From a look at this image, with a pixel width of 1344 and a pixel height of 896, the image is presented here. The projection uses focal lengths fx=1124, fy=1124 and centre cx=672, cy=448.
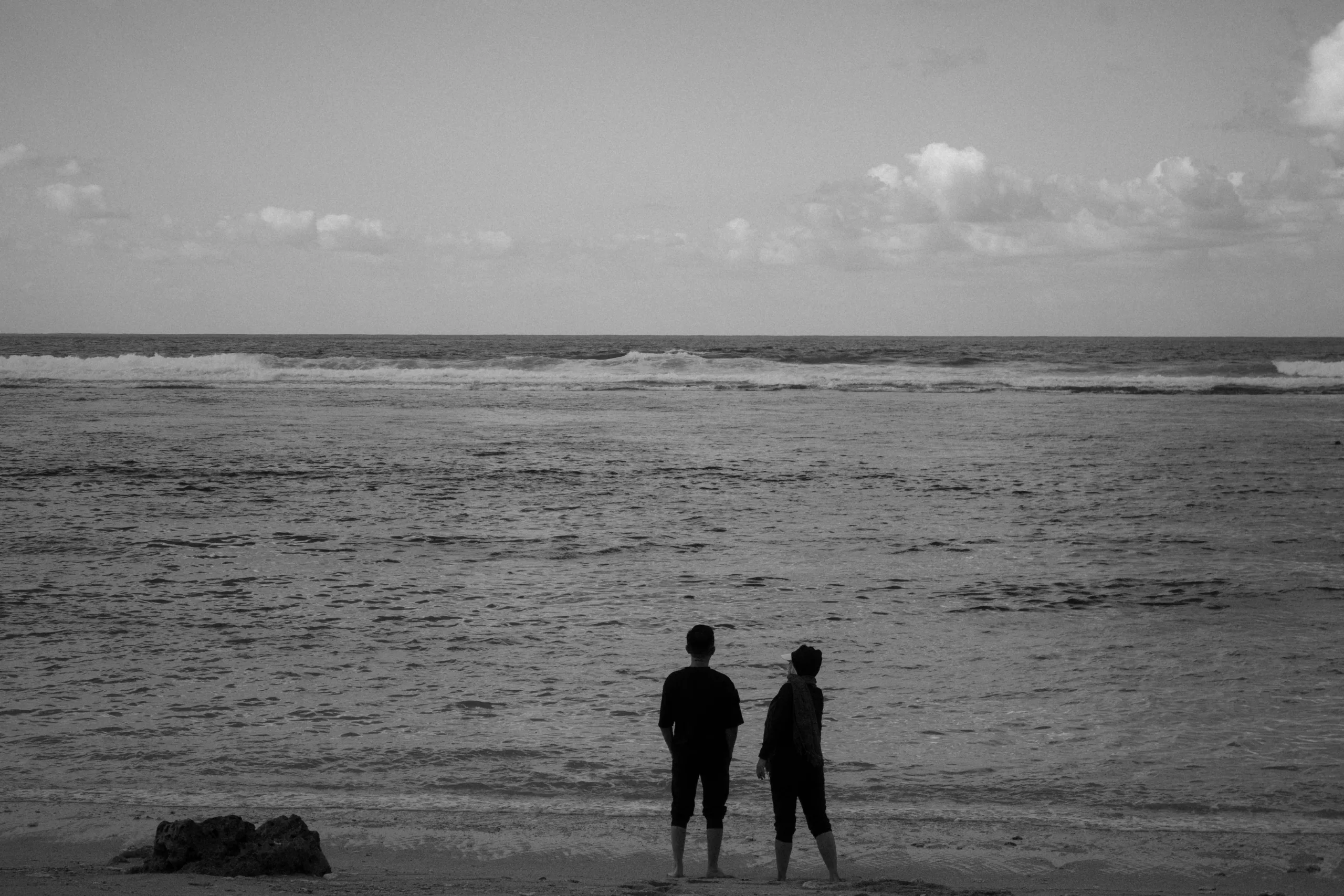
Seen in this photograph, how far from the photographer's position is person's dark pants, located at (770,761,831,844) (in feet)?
19.1

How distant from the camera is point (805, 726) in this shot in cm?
585

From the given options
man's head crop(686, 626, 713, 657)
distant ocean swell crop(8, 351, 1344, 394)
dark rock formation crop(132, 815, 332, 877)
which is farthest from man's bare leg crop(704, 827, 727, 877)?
distant ocean swell crop(8, 351, 1344, 394)

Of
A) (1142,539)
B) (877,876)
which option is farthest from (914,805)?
(1142,539)

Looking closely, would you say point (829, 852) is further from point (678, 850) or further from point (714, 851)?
point (678, 850)

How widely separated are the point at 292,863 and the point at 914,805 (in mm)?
3609

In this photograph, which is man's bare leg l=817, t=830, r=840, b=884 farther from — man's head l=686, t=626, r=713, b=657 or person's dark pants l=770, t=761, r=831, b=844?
man's head l=686, t=626, r=713, b=657

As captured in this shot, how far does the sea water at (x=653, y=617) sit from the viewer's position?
730 cm

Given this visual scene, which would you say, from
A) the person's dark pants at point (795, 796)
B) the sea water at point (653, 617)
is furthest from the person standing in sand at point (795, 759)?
the sea water at point (653, 617)

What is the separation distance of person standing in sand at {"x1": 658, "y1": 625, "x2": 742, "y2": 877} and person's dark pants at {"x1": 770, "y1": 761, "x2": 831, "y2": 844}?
30 centimetres

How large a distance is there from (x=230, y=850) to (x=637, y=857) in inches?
82.8

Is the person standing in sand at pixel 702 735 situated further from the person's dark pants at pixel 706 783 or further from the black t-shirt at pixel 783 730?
the black t-shirt at pixel 783 730

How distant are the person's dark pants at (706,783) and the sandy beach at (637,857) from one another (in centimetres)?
33

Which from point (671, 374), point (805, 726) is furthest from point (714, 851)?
point (671, 374)

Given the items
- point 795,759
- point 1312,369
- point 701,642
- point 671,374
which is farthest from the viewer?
point 671,374
